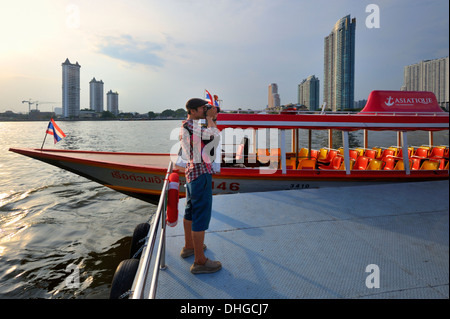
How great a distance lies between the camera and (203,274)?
341cm

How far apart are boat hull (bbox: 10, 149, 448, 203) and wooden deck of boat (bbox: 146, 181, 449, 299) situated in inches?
71.8

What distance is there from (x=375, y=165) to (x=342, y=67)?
17.1 metres

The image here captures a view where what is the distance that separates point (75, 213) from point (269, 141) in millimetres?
7697

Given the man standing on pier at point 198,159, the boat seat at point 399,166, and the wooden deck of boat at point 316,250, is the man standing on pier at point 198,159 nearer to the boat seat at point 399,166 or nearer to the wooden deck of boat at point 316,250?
the wooden deck of boat at point 316,250

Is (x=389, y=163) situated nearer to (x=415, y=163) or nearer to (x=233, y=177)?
(x=415, y=163)

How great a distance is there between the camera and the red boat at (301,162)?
7801 millimetres

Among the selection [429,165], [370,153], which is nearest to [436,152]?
[429,165]

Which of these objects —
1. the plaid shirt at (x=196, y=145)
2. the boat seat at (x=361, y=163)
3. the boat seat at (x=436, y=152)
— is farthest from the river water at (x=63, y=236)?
the boat seat at (x=436, y=152)

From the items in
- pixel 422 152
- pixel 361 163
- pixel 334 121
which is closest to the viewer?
pixel 334 121

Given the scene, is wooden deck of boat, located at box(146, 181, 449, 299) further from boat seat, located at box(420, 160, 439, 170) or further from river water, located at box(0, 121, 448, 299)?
boat seat, located at box(420, 160, 439, 170)

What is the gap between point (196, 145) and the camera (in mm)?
3195

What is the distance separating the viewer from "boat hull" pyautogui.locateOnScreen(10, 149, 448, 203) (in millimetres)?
7902

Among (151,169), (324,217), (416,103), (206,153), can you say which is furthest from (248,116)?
(416,103)
